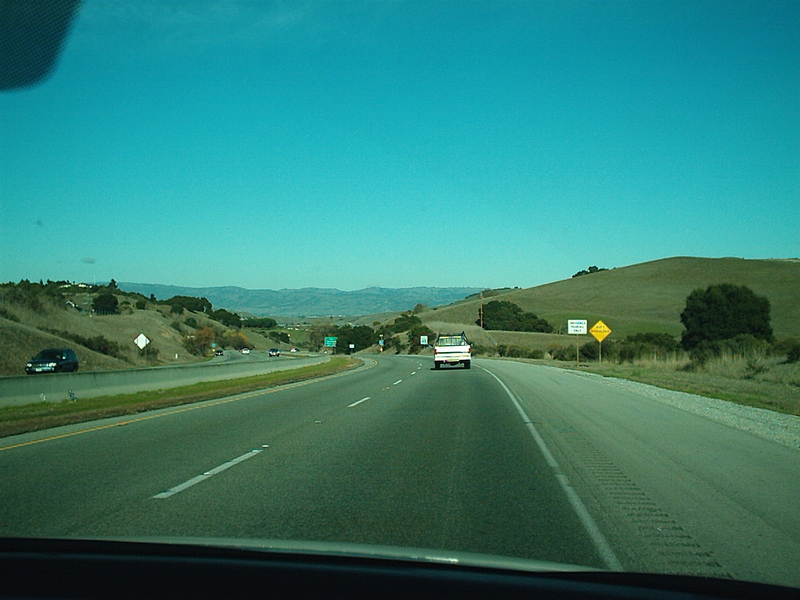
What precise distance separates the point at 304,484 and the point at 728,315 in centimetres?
5283

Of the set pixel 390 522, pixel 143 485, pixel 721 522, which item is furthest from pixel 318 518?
pixel 721 522

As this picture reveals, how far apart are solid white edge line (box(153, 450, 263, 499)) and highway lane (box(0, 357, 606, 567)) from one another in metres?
0.02

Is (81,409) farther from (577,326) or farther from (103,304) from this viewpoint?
(103,304)

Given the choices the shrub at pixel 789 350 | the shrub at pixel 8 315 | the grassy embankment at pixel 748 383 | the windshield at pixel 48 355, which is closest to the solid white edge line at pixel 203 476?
the grassy embankment at pixel 748 383

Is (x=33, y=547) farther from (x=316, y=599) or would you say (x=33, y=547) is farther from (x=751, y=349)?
(x=751, y=349)

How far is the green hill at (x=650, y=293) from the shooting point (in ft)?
318

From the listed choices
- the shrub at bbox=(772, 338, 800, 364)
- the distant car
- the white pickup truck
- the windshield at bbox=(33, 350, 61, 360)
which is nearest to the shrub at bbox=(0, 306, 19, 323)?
the distant car

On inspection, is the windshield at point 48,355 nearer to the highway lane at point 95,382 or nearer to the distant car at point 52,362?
the distant car at point 52,362

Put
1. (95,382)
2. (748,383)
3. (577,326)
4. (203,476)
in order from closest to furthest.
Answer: (203,476), (95,382), (748,383), (577,326)

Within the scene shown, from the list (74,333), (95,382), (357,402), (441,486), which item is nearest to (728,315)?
(357,402)

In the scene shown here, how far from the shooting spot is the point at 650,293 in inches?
4796

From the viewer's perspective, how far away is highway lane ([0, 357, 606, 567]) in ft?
20.2

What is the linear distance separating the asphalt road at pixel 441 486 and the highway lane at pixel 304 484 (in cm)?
Answer: 3

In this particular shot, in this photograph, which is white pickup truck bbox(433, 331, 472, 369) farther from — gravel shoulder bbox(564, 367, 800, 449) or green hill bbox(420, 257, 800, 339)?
green hill bbox(420, 257, 800, 339)
